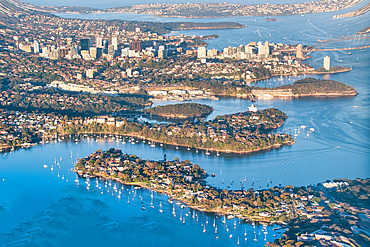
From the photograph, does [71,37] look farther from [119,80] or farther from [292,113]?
[292,113]

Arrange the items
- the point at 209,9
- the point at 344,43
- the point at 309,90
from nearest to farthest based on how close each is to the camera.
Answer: the point at 309,90 → the point at 344,43 → the point at 209,9

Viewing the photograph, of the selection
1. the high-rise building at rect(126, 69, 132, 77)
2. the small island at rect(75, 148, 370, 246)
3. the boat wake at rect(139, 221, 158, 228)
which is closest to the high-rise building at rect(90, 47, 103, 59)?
the high-rise building at rect(126, 69, 132, 77)

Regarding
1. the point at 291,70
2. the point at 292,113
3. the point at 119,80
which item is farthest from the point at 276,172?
the point at 291,70

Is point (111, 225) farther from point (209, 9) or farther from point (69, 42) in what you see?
point (209, 9)

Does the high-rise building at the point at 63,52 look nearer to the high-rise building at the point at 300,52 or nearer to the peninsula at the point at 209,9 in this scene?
the high-rise building at the point at 300,52

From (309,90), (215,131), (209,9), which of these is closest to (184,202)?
(215,131)

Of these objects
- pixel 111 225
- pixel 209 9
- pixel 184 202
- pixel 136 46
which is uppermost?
pixel 209 9
